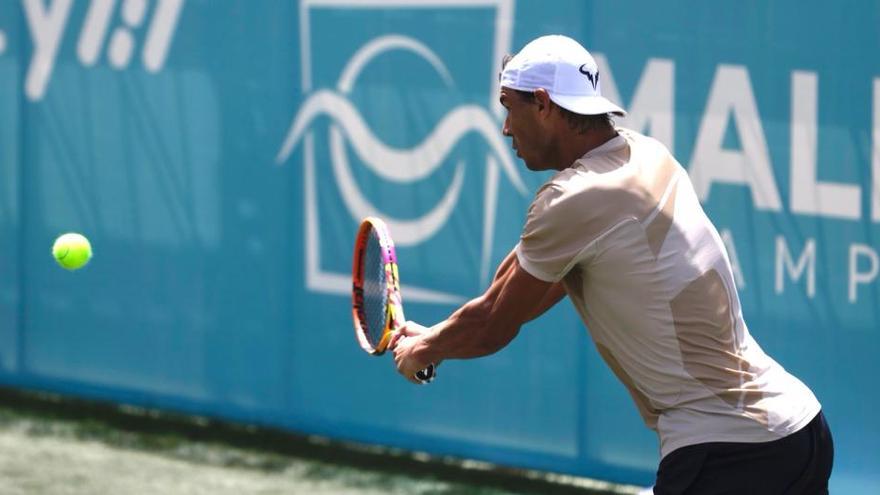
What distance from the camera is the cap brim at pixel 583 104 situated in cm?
381

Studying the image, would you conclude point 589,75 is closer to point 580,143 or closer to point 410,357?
point 580,143

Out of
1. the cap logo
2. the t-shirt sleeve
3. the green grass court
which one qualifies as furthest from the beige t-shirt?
the green grass court

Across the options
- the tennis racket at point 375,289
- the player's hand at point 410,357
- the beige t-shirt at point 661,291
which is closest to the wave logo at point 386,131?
the tennis racket at point 375,289

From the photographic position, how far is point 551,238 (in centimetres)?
371

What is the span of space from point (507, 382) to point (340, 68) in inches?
59.2

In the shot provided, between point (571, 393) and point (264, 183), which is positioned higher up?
point (264, 183)

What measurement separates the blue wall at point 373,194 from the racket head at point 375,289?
162 centimetres

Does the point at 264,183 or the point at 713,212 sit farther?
the point at 264,183

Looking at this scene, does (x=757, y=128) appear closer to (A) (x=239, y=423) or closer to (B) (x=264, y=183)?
(B) (x=264, y=183)

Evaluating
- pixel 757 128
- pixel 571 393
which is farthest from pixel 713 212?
pixel 571 393

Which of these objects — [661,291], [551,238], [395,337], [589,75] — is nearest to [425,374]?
[395,337]

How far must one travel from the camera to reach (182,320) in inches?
305

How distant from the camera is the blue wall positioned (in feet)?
19.7

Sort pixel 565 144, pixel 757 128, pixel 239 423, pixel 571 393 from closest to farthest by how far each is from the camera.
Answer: pixel 565 144 < pixel 757 128 < pixel 571 393 < pixel 239 423
